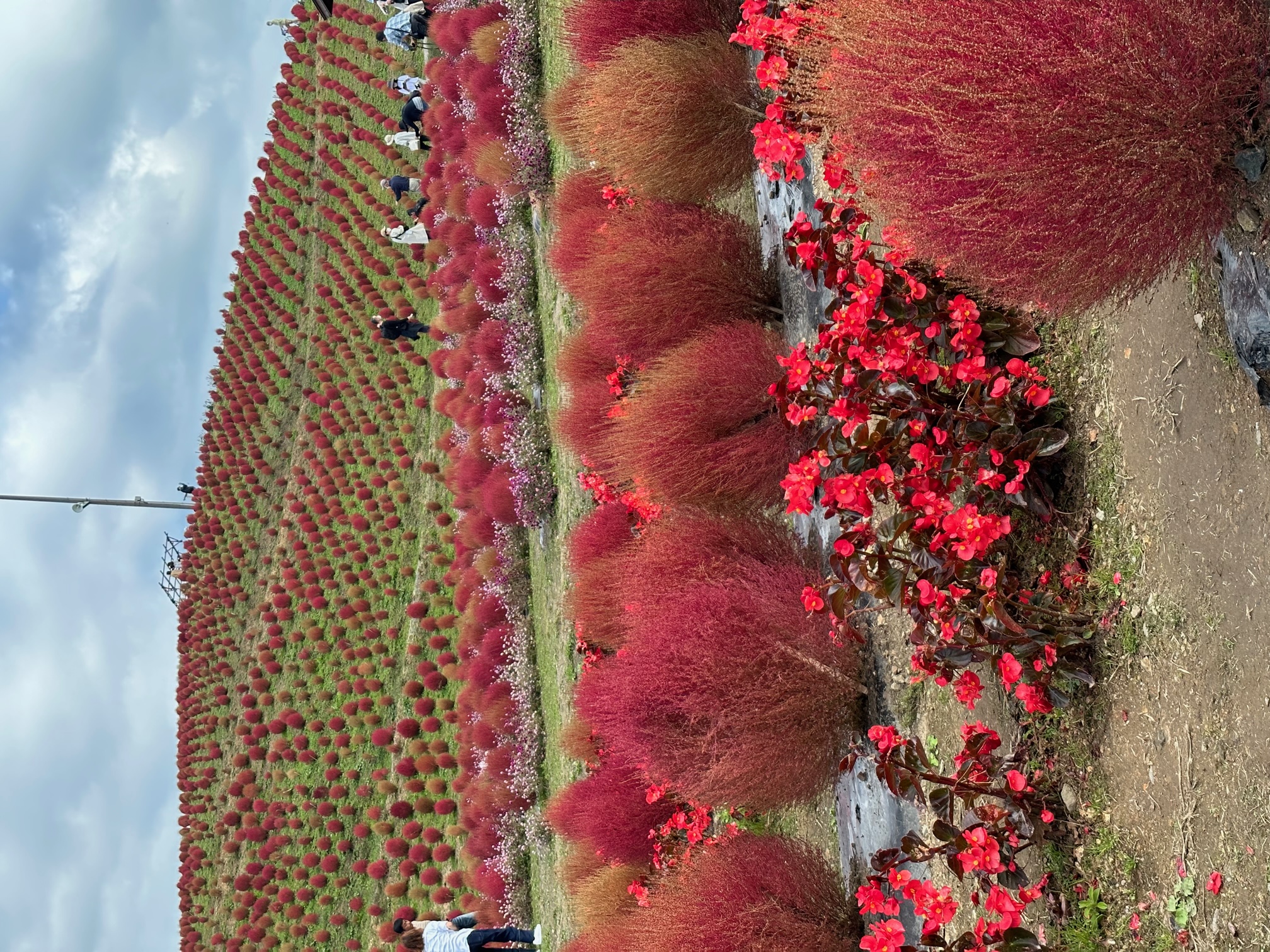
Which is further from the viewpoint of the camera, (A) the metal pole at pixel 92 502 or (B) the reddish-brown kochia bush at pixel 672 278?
(A) the metal pole at pixel 92 502

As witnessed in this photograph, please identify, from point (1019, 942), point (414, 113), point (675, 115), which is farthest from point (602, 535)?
point (414, 113)

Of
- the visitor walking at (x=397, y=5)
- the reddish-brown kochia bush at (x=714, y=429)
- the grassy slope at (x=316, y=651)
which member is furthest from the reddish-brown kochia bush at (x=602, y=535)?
the visitor walking at (x=397, y=5)

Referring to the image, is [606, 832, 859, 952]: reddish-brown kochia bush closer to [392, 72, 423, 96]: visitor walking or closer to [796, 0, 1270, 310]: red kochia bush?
[796, 0, 1270, 310]: red kochia bush

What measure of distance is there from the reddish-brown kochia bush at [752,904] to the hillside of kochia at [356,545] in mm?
4745

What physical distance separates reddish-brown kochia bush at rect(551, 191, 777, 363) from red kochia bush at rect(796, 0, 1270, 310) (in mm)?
2615

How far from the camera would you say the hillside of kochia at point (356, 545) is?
9758 millimetres

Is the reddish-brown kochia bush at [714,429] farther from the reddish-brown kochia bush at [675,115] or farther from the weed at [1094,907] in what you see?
the weed at [1094,907]

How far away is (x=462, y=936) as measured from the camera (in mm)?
8312

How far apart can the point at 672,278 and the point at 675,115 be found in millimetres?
887

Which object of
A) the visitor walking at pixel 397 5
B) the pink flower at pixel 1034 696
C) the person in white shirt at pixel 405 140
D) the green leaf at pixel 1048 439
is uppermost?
the visitor walking at pixel 397 5

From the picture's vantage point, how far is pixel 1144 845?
9.21 feet

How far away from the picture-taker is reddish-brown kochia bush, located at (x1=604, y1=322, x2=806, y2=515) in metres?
4.61

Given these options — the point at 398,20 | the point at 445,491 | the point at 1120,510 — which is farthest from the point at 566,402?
the point at 398,20

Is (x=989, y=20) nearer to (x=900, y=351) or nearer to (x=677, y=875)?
(x=900, y=351)
